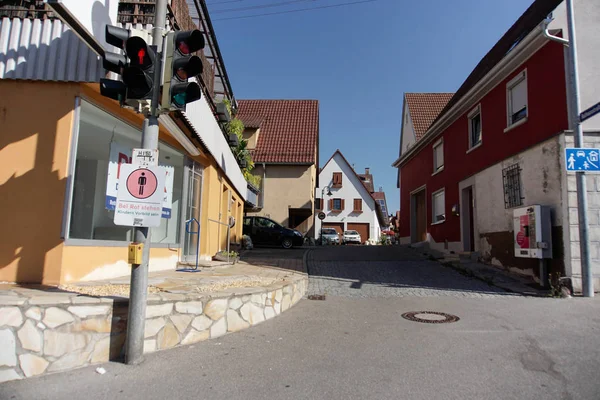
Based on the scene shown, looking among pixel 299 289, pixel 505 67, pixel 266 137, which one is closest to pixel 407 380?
pixel 299 289

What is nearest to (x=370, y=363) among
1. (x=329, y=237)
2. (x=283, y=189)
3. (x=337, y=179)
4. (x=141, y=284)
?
(x=141, y=284)

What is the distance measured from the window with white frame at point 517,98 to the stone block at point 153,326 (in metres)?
9.80

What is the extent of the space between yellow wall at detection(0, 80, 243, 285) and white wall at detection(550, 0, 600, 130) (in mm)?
9456

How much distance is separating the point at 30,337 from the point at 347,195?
41.7 metres

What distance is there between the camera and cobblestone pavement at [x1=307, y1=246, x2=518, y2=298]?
8.60m

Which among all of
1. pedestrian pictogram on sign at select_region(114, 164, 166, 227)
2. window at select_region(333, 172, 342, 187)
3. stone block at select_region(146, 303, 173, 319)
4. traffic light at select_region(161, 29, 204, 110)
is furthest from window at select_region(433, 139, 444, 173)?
window at select_region(333, 172, 342, 187)

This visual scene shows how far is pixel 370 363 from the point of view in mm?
4246

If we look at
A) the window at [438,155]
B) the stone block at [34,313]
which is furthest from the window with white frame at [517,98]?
the stone block at [34,313]

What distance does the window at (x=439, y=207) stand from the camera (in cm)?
1661

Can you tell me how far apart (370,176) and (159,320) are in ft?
211

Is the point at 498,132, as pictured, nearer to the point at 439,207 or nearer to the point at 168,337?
the point at 439,207

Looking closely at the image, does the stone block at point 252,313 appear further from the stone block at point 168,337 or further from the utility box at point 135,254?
the utility box at point 135,254

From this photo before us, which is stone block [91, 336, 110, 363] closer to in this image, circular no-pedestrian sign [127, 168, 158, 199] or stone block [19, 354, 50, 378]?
stone block [19, 354, 50, 378]

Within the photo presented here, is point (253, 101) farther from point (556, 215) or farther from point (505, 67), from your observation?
point (556, 215)
